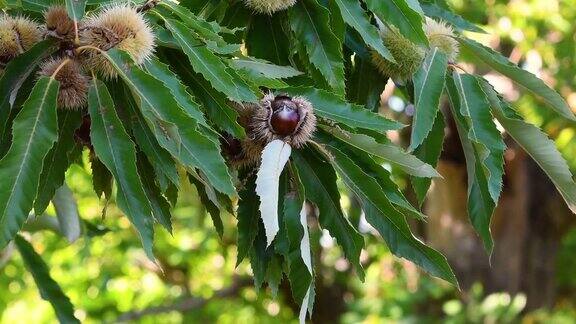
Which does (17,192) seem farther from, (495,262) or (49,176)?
(495,262)

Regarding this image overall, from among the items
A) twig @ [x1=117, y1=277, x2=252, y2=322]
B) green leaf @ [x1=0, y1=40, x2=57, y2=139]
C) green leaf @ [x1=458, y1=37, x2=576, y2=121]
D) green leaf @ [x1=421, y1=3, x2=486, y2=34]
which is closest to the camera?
green leaf @ [x1=0, y1=40, x2=57, y2=139]

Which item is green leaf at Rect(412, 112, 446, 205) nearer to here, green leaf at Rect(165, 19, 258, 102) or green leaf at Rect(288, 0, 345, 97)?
green leaf at Rect(288, 0, 345, 97)

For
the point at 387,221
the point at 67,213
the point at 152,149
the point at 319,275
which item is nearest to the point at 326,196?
the point at 387,221

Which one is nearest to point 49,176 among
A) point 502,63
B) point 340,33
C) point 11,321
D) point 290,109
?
point 290,109

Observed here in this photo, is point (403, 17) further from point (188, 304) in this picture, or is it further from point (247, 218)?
point (188, 304)

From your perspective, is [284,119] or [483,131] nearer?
[284,119]

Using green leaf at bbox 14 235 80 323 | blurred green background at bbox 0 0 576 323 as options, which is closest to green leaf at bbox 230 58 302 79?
green leaf at bbox 14 235 80 323
